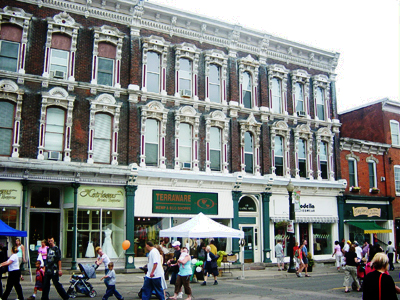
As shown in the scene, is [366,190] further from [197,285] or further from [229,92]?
[197,285]

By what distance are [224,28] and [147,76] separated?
20.5 feet

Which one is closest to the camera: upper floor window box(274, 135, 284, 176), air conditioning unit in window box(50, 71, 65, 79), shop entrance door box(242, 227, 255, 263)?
air conditioning unit in window box(50, 71, 65, 79)

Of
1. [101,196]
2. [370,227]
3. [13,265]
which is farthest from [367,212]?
[13,265]

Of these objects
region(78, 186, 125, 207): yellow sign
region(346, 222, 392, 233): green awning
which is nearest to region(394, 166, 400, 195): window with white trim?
region(346, 222, 392, 233): green awning

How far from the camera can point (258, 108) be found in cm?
2870

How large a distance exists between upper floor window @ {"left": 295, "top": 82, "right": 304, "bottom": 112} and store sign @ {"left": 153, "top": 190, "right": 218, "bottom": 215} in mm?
9893

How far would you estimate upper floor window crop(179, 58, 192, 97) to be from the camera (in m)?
26.2

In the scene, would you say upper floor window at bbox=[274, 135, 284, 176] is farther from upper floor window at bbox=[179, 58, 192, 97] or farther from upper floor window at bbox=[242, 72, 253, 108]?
upper floor window at bbox=[179, 58, 192, 97]

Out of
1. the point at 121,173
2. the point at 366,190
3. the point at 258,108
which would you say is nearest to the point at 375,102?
the point at 366,190

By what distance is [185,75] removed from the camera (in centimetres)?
2639

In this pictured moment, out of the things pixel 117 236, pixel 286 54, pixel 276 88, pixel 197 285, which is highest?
pixel 286 54

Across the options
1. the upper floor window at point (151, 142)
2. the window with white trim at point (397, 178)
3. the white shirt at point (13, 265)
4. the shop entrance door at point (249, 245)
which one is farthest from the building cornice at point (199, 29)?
the white shirt at point (13, 265)

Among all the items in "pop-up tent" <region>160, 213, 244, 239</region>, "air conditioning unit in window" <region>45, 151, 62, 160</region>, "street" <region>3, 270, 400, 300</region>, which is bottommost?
"street" <region>3, 270, 400, 300</region>

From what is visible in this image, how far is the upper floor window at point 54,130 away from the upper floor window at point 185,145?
6824mm
